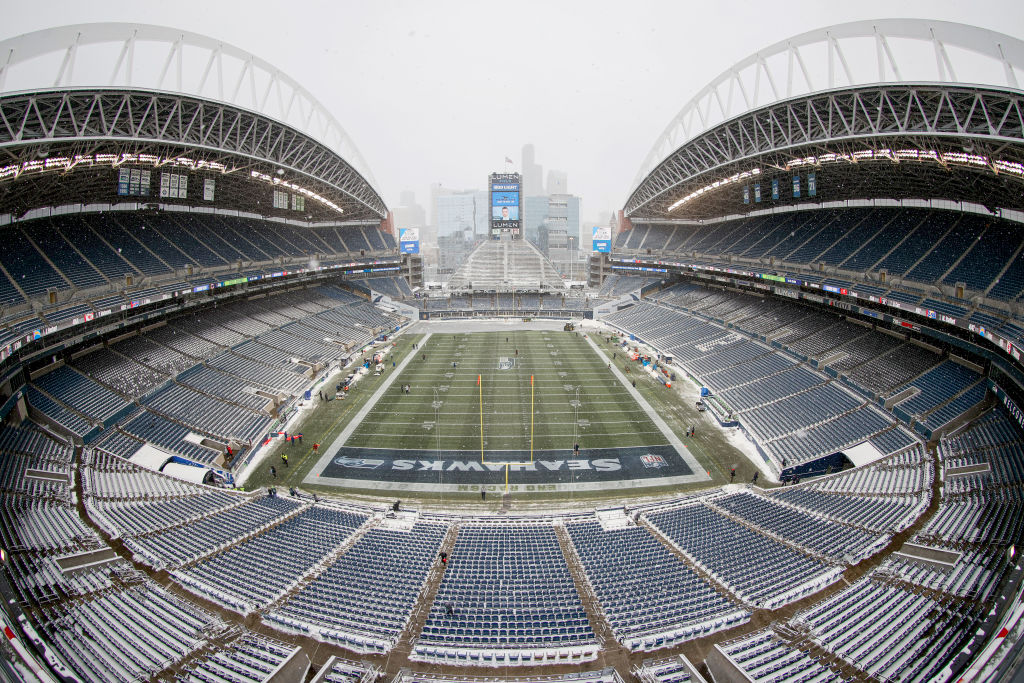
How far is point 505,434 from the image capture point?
26484 millimetres

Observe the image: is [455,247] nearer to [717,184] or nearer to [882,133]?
[717,184]

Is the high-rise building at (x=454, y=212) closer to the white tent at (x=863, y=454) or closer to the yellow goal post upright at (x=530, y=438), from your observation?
the yellow goal post upright at (x=530, y=438)

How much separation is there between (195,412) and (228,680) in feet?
66.1

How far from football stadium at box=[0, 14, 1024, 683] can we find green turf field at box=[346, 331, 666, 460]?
1.05 ft

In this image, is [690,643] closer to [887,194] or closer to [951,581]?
[951,581]

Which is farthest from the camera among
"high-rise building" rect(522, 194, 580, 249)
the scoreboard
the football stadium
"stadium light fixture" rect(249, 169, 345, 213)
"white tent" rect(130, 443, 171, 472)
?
"high-rise building" rect(522, 194, 580, 249)

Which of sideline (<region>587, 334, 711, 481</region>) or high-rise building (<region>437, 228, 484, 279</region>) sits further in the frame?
high-rise building (<region>437, 228, 484, 279</region>)

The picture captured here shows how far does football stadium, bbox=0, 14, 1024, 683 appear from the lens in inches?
443

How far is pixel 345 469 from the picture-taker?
74.2 feet

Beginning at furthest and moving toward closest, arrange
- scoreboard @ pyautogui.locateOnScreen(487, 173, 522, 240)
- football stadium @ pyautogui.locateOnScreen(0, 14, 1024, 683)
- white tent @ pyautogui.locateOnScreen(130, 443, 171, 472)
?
scoreboard @ pyautogui.locateOnScreen(487, 173, 522, 240) → white tent @ pyautogui.locateOnScreen(130, 443, 171, 472) → football stadium @ pyautogui.locateOnScreen(0, 14, 1024, 683)

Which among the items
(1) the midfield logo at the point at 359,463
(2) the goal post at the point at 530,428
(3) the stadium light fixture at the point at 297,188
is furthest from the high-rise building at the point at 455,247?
(1) the midfield logo at the point at 359,463

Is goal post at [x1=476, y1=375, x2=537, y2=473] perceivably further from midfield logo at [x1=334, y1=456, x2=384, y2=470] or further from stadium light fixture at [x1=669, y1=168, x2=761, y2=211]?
stadium light fixture at [x1=669, y1=168, x2=761, y2=211]

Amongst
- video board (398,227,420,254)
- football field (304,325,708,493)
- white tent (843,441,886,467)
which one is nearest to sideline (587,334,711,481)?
football field (304,325,708,493)

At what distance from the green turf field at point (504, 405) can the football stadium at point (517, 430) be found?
1.05 feet
